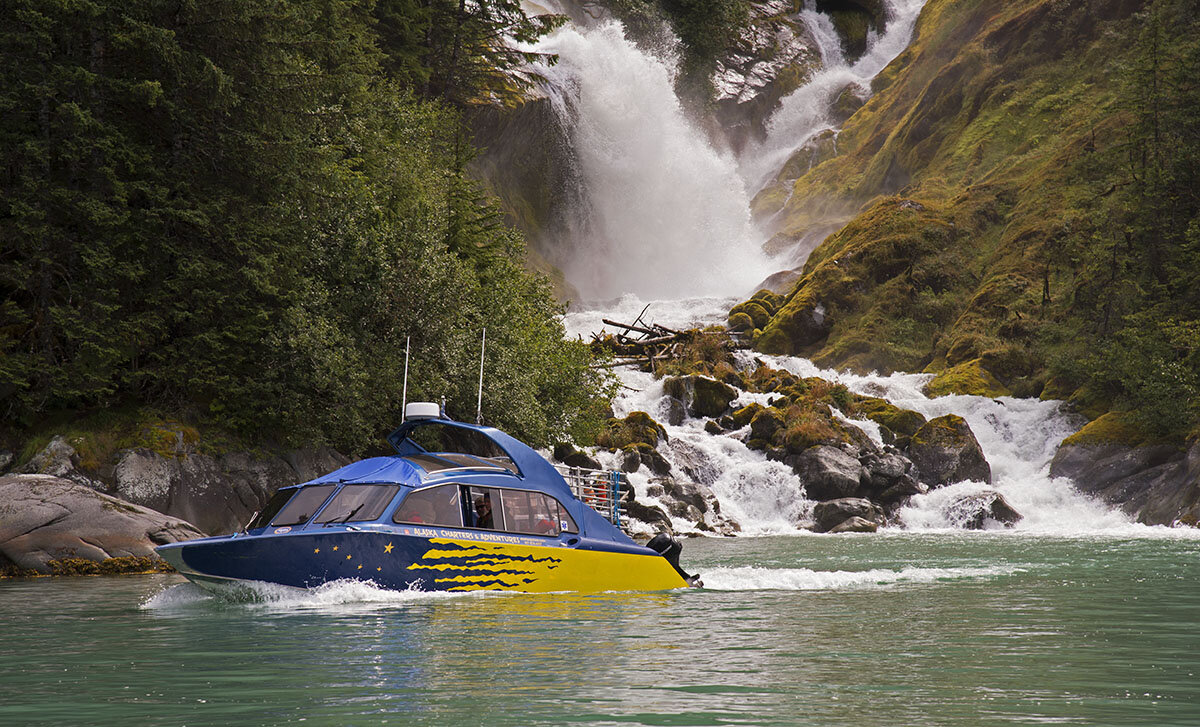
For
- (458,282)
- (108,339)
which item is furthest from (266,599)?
(458,282)

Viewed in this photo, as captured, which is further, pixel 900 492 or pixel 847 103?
pixel 847 103

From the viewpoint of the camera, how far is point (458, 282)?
112 feet

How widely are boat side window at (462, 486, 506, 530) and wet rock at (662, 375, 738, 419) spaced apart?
35.7m

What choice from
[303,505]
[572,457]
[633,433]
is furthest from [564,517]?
[633,433]

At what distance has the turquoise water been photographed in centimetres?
758

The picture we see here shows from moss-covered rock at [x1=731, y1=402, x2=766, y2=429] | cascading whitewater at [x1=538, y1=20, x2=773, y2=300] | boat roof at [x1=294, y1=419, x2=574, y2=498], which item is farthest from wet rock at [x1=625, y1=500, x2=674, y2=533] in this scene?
cascading whitewater at [x1=538, y1=20, x2=773, y2=300]

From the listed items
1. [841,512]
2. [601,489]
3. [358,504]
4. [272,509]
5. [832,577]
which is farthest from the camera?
[841,512]

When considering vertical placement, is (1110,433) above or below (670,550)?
above

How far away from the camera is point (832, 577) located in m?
19.4

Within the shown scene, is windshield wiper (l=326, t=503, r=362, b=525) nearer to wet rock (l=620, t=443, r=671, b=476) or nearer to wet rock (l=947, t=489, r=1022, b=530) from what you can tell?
wet rock (l=620, t=443, r=671, b=476)

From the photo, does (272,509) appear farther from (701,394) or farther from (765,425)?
(701,394)

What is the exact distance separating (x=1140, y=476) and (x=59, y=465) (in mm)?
40246

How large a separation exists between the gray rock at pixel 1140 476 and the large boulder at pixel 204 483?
32.2 meters

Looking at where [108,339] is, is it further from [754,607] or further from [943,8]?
[943,8]
